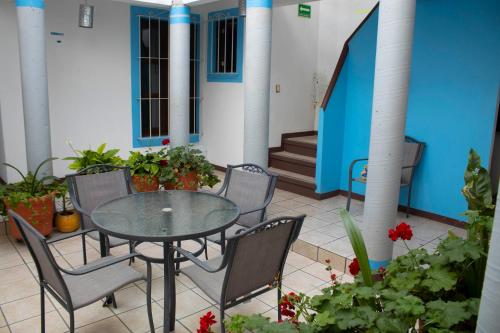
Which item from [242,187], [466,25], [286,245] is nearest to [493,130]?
[466,25]

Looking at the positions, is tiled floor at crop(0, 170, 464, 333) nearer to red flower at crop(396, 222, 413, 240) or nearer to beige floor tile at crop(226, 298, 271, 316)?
beige floor tile at crop(226, 298, 271, 316)

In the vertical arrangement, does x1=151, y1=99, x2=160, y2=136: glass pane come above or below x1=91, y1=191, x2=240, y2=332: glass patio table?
above

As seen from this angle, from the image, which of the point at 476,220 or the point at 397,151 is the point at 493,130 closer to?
the point at 397,151

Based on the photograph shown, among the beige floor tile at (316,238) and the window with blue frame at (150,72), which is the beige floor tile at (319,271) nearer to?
the beige floor tile at (316,238)

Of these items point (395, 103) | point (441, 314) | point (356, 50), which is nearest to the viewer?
point (441, 314)

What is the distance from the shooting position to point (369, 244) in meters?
3.27

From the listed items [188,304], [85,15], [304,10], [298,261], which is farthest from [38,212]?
[304,10]

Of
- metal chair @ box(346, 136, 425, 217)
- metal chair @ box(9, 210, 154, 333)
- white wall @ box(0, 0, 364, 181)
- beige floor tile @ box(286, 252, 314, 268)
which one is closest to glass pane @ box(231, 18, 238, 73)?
white wall @ box(0, 0, 364, 181)

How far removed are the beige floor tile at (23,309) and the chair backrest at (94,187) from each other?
2.07ft

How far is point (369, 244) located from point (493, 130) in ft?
6.74

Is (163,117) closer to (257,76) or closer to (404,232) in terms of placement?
(257,76)

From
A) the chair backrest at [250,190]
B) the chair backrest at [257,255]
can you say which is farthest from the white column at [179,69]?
the chair backrest at [257,255]

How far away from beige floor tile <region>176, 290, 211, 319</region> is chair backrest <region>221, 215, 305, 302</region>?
798mm

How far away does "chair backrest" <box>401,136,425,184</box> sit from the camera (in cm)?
471
